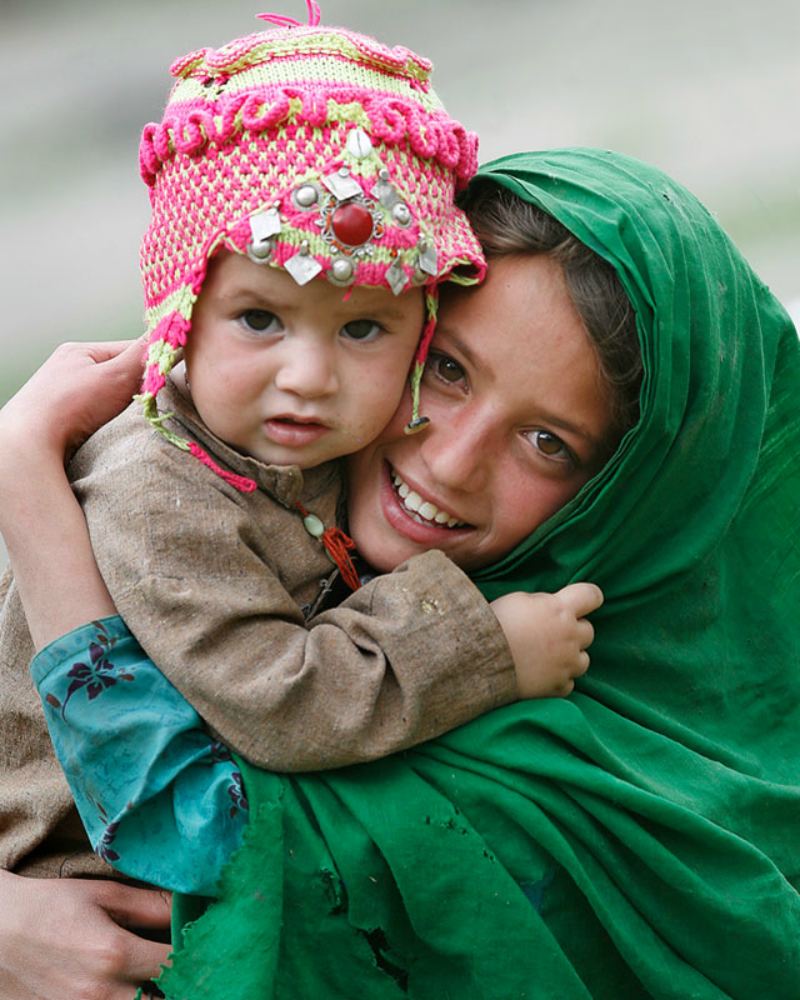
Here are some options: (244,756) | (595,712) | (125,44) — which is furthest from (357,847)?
(125,44)

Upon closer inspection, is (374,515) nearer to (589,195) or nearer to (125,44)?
(589,195)

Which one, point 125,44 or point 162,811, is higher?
point 125,44

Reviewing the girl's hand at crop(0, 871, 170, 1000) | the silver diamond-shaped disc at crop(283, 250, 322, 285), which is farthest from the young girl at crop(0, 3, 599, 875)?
the girl's hand at crop(0, 871, 170, 1000)

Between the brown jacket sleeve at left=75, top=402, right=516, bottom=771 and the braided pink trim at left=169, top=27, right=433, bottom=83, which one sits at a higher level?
the braided pink trim at left=169, top=27, right=433, bottom=83

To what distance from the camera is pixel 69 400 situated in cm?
193

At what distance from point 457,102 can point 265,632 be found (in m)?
3.86

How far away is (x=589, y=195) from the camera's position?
6.20 feet

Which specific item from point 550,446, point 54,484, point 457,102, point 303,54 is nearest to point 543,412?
point 550,446

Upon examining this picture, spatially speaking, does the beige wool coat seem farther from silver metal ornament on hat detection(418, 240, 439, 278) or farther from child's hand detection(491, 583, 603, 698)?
silver metal ornament on hat detection(418, 240, 439, 278)

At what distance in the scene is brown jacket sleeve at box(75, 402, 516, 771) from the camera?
5.40ft

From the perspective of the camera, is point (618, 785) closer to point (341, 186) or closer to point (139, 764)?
point (139, 764)

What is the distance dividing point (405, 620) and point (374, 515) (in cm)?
24

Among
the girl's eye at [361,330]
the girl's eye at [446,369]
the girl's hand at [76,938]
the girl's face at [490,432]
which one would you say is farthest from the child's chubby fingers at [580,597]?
the girl's hand at [76,938]

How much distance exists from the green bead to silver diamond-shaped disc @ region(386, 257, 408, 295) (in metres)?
0.34
